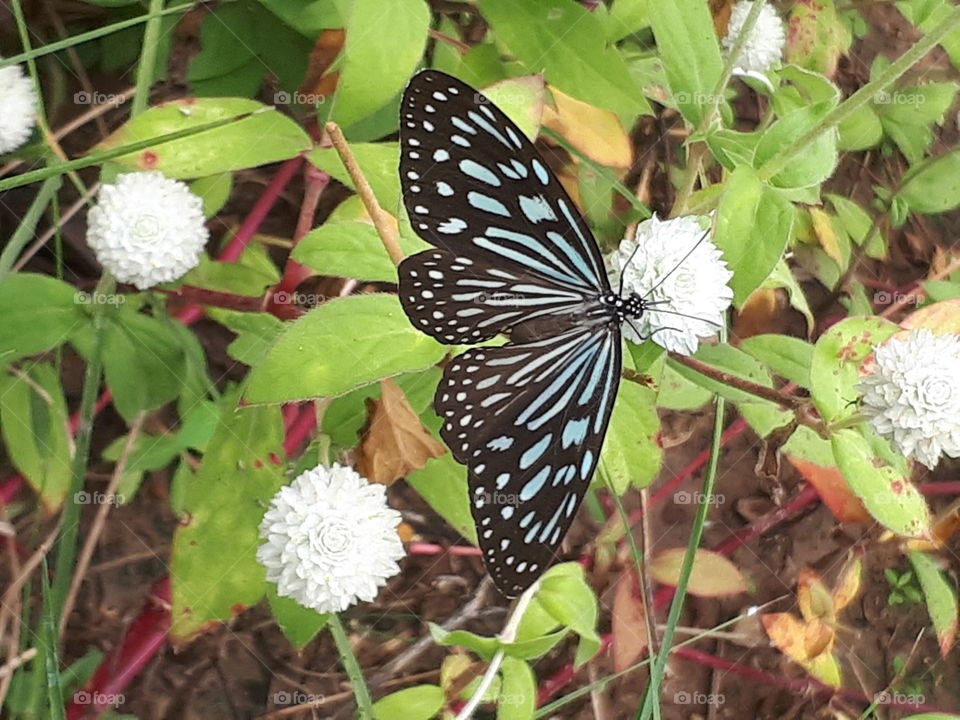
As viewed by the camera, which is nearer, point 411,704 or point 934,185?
point 411,704

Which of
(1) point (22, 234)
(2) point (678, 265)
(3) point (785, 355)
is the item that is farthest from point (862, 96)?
(1) point (22, 234)

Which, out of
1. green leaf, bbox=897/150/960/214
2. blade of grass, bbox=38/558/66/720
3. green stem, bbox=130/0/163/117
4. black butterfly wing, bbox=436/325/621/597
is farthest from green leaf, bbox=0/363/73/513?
green leaf, bbox=897/150/960/214

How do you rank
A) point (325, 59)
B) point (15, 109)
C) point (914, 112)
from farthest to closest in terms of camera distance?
point (914, 112) < point (325, 59) < point (15, 109)

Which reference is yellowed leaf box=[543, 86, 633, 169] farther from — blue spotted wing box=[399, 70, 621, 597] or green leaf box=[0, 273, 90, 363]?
green leaf box=[0, 273, 90, 363]

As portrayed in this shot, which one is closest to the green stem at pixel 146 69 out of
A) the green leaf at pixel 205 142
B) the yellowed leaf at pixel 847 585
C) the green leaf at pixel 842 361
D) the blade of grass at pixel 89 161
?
the green leaf at pixel 205 142

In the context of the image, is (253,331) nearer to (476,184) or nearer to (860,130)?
(476,184)

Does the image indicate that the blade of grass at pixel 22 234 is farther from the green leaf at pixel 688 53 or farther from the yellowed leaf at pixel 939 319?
the yellowed leaf at pixel 939 319
